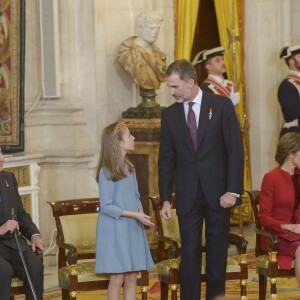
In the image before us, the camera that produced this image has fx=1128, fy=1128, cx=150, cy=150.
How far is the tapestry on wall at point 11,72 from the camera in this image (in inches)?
380

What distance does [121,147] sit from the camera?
7.39 m

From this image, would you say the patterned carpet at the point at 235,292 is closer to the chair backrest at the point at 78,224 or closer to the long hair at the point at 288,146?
the chair backrest at the point at 78,224

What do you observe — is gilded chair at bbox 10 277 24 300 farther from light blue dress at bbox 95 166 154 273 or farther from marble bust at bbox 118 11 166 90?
marble bust at bbox 118 11 166 90

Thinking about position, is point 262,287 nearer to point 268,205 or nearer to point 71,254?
point 268,205

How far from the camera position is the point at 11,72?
31.9ft

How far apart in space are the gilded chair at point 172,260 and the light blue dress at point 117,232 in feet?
0.94

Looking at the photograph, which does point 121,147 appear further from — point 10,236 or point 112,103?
point 112,103

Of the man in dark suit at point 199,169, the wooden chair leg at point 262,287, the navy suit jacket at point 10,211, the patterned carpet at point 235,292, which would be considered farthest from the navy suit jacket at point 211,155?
the patterned carpet at point 235,292

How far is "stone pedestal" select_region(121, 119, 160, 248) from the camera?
34.4 feet

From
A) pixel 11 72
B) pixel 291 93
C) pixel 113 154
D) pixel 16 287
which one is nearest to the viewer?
pixel 16 287

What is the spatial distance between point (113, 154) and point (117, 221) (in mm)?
439

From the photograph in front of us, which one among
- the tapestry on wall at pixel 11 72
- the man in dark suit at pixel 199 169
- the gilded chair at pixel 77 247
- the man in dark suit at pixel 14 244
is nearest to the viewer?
the man in dark suit at pixel 14 244

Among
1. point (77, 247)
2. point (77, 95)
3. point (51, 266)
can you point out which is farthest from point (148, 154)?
point (77, 247)

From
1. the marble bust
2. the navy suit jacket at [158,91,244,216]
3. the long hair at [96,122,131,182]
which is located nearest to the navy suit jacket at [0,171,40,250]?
the long hair at [96,122,131,182]
